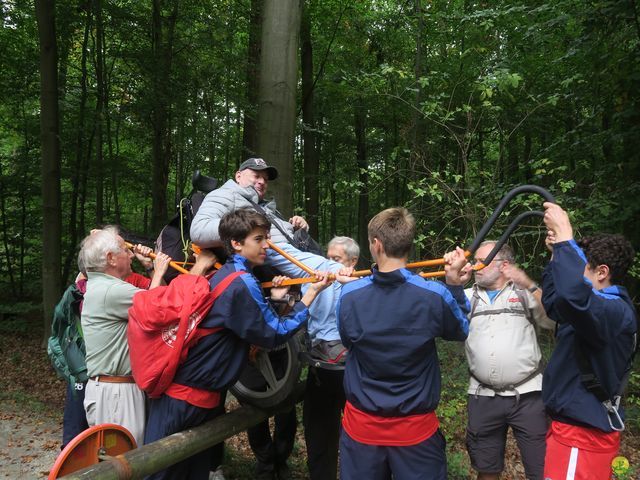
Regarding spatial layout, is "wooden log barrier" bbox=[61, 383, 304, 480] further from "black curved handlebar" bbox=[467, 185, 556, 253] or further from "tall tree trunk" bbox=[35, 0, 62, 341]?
"tall tree trunk" bbox=[35, 0, 62, 341]

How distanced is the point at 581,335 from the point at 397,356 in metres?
0.94

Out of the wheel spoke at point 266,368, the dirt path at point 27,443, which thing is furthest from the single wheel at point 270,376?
the dirt path at point 27,443

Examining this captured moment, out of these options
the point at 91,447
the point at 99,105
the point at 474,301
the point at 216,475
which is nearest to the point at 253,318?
the point at 91,447

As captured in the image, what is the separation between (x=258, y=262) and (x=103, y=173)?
34.4 feet

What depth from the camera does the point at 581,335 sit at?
251cm

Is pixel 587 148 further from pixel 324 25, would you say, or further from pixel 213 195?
pixel 324 25

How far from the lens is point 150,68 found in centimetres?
1003

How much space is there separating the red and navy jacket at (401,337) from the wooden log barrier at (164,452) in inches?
37.2

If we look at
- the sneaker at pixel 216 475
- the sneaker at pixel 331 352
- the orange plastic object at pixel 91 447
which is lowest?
the sneaker at pixel 216 475

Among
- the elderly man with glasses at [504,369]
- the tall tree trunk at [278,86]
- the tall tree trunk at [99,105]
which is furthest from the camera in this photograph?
the tall tree trunk at [99,105]

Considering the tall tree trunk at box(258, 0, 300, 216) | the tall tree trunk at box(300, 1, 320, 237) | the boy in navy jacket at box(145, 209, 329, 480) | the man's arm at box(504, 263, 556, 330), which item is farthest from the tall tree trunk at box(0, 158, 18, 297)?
the man's arm at box(504, 263, 556, 330)

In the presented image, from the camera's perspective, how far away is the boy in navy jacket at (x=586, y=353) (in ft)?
7.76

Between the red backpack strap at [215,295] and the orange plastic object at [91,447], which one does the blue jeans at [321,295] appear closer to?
the red backpack strap at [215,295]

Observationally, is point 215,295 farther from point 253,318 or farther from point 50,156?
point 50,156
